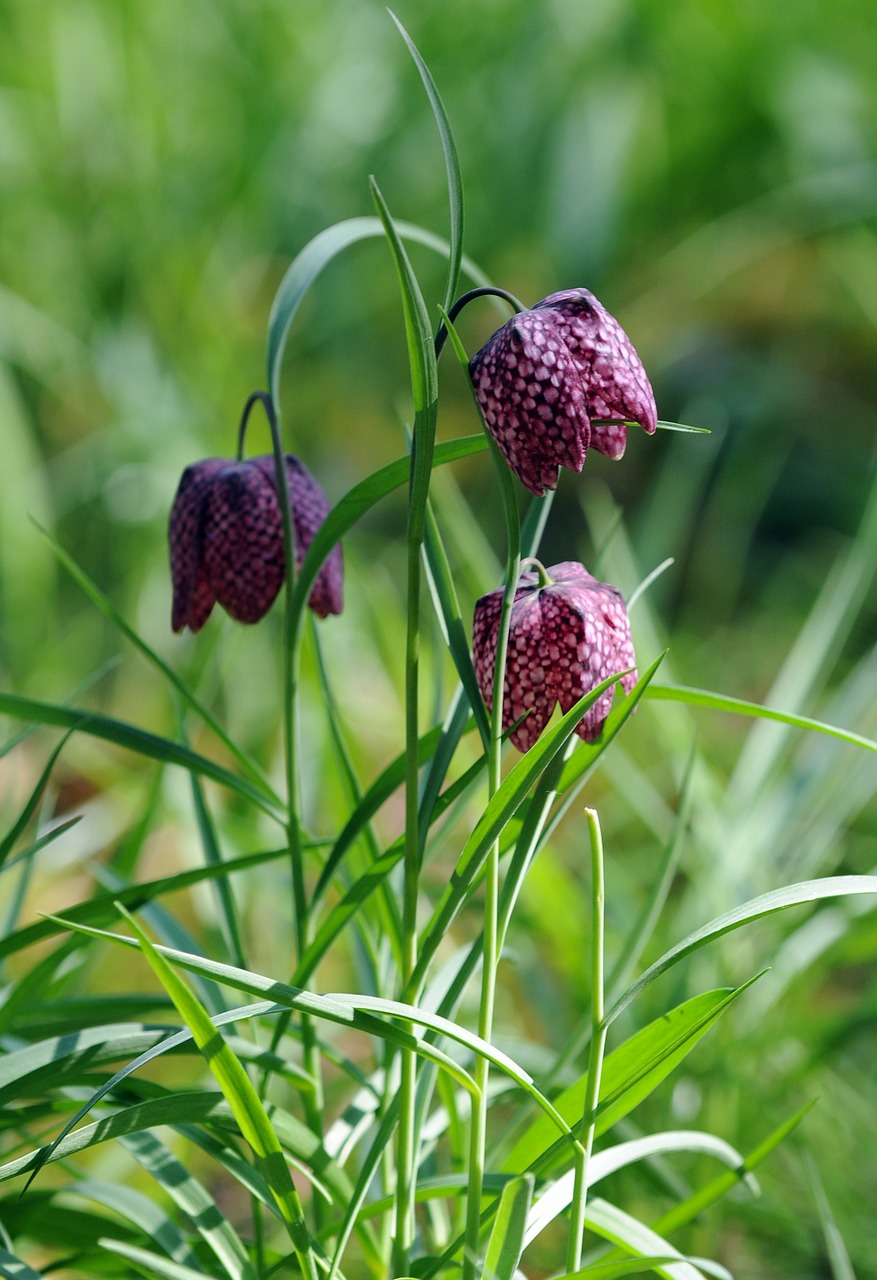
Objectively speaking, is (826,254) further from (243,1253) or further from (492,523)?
(243,1253)

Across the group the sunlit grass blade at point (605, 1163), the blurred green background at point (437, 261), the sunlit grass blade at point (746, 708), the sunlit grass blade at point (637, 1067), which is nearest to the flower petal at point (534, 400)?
the sunlit grass blade at point (746, 708)

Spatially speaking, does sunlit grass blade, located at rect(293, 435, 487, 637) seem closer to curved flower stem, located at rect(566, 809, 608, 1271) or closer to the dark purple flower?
the dark purple flower

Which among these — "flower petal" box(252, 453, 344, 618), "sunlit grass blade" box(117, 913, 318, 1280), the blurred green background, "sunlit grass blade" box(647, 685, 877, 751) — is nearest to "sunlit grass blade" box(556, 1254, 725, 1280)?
"sunlit grass blade" box(117, 913, 318, 1280)

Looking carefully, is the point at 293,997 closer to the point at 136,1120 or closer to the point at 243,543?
the point at 136,1120

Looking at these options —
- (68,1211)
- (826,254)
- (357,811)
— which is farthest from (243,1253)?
(826,254)

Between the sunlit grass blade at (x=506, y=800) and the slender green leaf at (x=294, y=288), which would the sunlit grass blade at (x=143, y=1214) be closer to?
the sunlit grass blade at (x=506, y=800)

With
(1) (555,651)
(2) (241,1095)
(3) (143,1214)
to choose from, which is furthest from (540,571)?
(3) (143,1214)

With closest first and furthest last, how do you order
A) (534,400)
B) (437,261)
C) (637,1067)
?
(534,400)
(637,1067)
(437,261)
